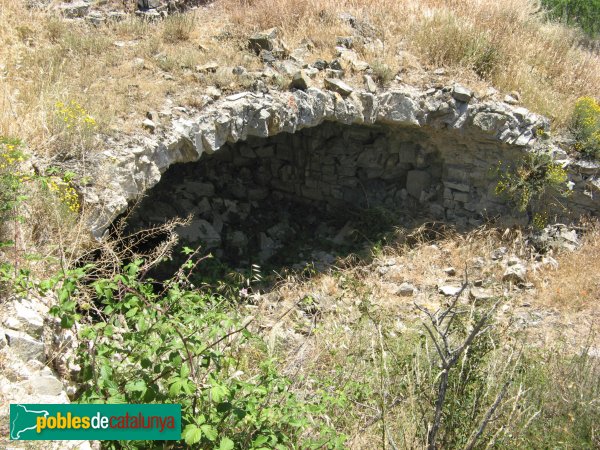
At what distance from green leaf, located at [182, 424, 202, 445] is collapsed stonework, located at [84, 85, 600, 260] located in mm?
3980

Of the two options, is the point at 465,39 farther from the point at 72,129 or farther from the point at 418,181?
the point at 72,129

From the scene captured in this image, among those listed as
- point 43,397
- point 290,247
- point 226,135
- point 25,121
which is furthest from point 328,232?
point 43,397

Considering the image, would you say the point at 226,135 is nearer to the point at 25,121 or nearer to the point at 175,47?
the point at 175,47

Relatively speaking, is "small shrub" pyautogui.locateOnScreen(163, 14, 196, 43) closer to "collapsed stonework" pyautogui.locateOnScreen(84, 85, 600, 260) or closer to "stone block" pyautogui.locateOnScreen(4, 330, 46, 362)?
"collapsed stonework" pyautogui.locateOnScreen(84, 85, 600, 260)

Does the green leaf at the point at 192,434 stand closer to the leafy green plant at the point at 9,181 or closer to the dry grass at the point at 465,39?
the leafy green plant at the point at 9,181

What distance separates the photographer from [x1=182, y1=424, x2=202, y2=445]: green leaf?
2652 millimetres

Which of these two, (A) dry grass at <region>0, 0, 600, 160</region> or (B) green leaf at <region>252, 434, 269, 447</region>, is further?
(A) dry grass at <region>0, 0, 600, 160</region>

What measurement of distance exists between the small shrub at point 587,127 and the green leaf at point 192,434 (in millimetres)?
6892

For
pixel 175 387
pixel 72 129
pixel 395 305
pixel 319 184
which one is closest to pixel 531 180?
pixel 395 305

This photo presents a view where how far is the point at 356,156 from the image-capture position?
8.64 m

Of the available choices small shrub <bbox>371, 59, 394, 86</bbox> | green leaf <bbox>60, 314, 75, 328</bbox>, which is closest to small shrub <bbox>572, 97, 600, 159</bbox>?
small shrub <bbox>371, 59, 394, 86</bbox>

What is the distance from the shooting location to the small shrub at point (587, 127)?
786cm

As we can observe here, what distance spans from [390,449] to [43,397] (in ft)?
6.42

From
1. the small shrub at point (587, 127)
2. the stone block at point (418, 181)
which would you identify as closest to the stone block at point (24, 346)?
the stone block at point (418, 181)
